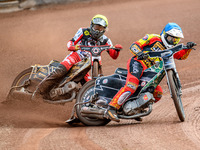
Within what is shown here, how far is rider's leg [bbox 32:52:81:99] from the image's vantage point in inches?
360

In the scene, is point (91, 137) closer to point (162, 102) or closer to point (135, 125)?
point (135, 125)

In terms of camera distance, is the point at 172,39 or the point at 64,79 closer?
the point at 172,39

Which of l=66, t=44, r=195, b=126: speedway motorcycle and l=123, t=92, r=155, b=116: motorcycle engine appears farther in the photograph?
l=123, t=92, r=155, b=116: motorcycle engine

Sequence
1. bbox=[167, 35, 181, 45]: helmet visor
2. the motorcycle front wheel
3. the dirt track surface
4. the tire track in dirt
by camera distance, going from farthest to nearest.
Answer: the motorcycle front wheel
bbox=[167, 35, 181, 45]: helmet visor
the dirt track surface
the tire track in dirt

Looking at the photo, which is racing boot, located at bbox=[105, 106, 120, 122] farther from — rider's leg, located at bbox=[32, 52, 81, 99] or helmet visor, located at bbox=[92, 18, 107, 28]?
helmet visor, located at bbox=[92, 18, 107, 28]

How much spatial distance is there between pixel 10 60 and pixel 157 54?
7162 millimetres

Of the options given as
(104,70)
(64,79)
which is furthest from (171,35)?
(104,70)

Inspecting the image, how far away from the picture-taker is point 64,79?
9.23m

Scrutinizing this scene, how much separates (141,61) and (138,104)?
31.8 inches

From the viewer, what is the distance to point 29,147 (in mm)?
6008

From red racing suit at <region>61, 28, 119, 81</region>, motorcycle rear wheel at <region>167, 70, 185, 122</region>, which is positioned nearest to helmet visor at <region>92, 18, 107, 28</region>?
red racing suit at <region>61, 28, 119, 81</region>

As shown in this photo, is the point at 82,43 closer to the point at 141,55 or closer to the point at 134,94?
the point at 134,94

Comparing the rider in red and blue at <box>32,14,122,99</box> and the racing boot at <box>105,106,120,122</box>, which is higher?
the rider in red and blue at <box>32,14,122,99</box>

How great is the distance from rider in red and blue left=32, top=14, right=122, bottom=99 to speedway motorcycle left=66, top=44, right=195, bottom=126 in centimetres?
128
